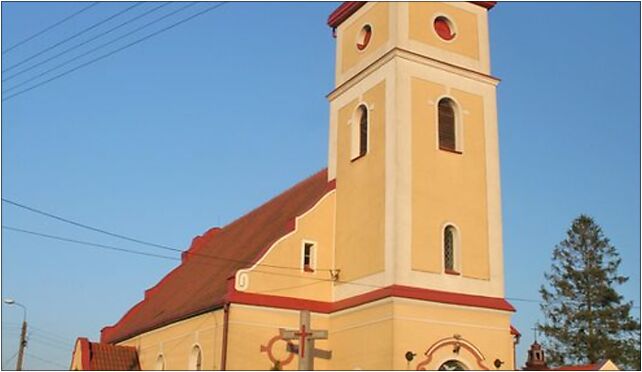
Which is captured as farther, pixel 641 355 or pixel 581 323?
pixel 581 323

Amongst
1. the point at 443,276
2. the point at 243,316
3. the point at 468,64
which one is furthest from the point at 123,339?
the point at 468,64

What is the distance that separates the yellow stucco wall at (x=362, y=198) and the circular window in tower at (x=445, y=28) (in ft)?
9.06

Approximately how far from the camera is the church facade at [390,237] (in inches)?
949

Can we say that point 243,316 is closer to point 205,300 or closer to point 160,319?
point 205,300

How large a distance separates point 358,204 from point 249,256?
13.2ft

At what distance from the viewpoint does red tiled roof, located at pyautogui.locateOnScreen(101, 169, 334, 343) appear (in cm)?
2744

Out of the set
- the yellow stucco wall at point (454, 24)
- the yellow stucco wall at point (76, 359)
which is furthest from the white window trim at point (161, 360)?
the yellow stucco wall at point (454, 24)

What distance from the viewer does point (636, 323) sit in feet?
159

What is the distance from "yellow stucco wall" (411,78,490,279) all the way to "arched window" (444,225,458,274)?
0.61ft

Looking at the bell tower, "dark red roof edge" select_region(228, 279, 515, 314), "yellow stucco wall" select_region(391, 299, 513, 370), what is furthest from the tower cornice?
"yellow stucco wall" select_region(391, 299, 513, 370)

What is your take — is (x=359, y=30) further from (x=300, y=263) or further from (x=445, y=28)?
(x=300, y=263)

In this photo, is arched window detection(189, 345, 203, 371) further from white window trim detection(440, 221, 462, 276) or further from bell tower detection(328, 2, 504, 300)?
white window trim detection(440, 221, 462, 276)

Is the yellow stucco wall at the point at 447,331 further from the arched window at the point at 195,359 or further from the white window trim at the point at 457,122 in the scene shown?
the arched window at the point at 195,359

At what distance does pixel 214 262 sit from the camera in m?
33.2
